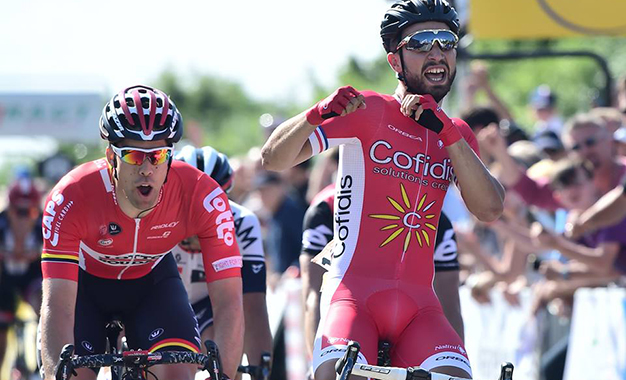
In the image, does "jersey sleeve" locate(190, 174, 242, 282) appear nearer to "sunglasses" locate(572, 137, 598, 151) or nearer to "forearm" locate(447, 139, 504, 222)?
"forearm" locate(447, 139, 504, 222)

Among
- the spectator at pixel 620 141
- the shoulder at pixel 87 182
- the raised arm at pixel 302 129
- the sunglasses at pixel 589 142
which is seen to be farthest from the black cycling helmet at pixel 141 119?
the spectator at pixel 620 141

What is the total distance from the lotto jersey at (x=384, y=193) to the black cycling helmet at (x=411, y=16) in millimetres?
338

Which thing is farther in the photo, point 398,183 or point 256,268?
point 256,268

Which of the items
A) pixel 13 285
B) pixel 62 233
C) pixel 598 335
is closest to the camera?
pixel 62 233

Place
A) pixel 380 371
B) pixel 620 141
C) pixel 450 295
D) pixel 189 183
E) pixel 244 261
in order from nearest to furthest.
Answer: pixel 380 371 → pixel 189 183 → pixel 450 295 → pixel 244 261 → pixel 620 141

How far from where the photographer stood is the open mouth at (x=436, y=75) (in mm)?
5691

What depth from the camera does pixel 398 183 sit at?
5648 mm

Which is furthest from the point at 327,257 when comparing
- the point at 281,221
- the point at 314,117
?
the point at 281,221

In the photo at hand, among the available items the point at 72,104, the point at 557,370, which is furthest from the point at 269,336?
the point at 72,104

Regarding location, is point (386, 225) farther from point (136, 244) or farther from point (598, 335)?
point (598, 335)

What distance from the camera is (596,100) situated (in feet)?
43.7

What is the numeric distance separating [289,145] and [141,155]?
0.81 metres

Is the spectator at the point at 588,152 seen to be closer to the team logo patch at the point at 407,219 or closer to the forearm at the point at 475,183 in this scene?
the forearm at the point at 475,183

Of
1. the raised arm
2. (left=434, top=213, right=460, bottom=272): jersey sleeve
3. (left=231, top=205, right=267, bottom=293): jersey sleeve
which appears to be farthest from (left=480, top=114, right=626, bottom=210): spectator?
the raised arm
